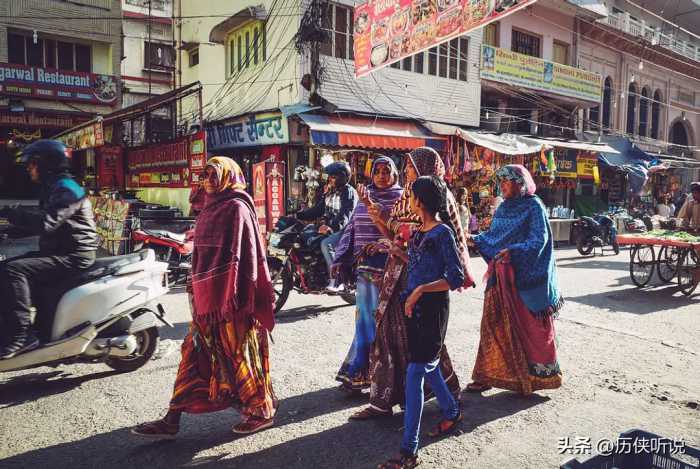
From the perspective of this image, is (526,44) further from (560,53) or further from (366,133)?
(366,133)

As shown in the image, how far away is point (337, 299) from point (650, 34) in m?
24.9

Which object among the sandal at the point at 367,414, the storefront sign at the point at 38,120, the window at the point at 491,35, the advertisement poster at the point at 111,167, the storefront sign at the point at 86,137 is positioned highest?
the window at the point at 491,35

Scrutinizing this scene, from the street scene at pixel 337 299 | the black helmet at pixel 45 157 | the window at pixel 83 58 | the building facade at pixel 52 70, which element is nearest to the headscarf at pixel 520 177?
the street scene at pixel 337 299

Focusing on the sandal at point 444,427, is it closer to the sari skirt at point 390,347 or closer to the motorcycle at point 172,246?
the sari skirt at point 390,347

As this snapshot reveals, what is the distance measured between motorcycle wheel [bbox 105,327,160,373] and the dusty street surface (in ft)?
0.26

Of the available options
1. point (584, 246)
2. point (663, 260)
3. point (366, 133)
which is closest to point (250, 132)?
point (366, 133)

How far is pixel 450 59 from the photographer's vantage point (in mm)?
15914

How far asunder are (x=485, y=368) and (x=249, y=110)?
12.5 metres

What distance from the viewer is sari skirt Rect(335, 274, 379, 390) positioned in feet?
12.5

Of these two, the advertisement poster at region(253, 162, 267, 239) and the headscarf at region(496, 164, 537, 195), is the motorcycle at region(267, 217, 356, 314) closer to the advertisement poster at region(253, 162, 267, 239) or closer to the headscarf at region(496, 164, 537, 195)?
the headscarf at region(496, 164, 537, 195)

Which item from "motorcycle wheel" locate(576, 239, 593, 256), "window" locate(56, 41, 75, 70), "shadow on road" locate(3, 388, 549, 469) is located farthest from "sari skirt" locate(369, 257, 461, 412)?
"window" locate(56, 41, 75, 70)

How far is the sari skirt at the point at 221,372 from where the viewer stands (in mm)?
3152

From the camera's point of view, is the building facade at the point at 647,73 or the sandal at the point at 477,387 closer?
the sandal at the point at 477,387

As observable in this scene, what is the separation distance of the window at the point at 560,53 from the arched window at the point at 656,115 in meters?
8.66
